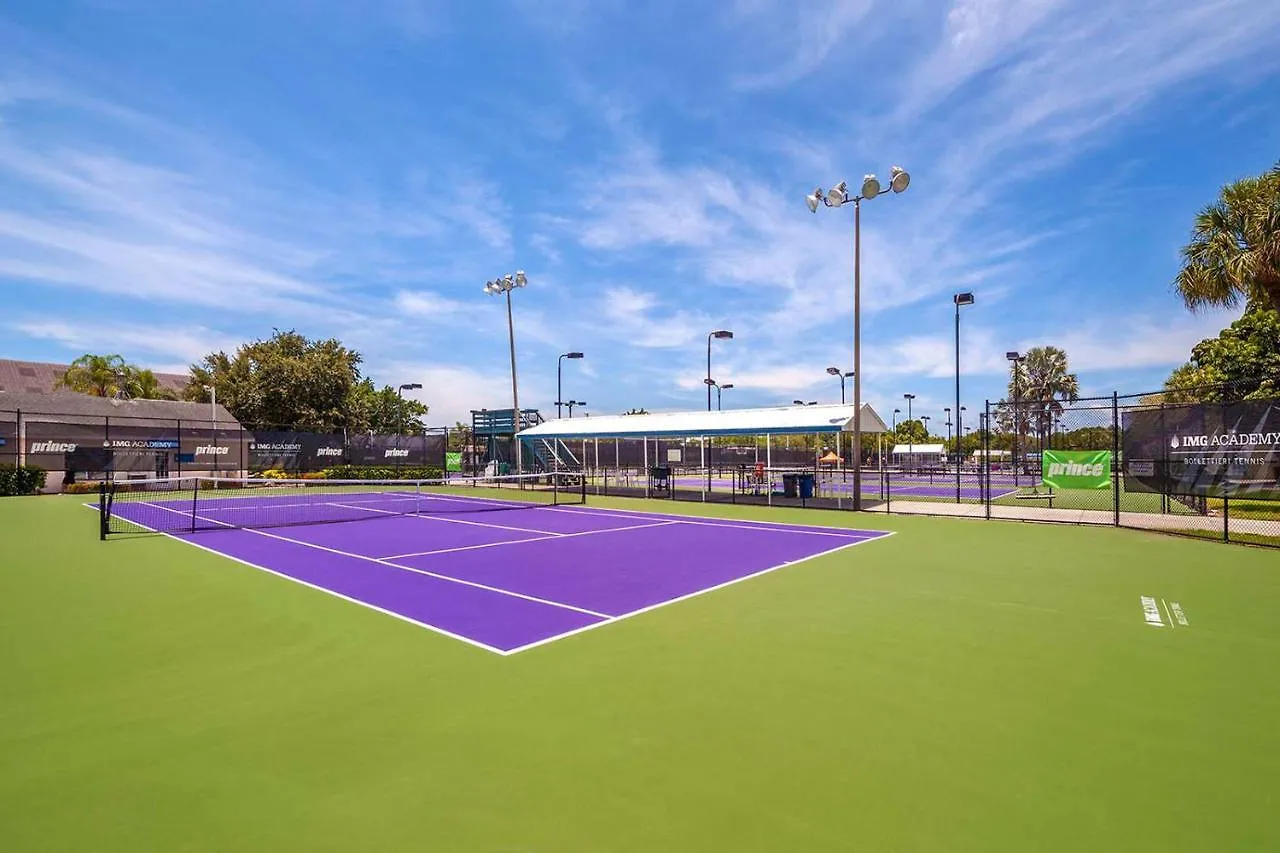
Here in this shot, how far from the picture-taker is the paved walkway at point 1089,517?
50.3 ft

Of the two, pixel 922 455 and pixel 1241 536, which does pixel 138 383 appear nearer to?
pixel 922 455

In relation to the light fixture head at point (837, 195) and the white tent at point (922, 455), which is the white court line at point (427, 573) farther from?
the white tent at point (922, 455)

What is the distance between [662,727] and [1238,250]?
22729 millimetres

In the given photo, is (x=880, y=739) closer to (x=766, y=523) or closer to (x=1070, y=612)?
(x=1070, y=612)

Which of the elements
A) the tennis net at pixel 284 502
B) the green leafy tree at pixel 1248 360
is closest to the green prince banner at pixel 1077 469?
the green leafy tree at pixel 1248 360

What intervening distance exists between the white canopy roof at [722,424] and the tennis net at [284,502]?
265 centimetres

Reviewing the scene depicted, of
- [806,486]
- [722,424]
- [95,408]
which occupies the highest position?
[95,408]

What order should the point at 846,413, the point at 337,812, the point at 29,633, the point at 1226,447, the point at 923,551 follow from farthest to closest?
the point at 846,413, the point at 1226,447, the point at 923,551, the point at 29,633, the point at 337,812

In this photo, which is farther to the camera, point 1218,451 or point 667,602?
point 1218,451

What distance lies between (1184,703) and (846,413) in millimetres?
17645

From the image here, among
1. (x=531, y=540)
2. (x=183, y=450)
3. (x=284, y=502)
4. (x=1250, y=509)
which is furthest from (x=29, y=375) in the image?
(x=1250, y=509)

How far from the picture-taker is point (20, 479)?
2689cm

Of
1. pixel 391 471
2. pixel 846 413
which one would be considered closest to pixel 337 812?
pixel 846 413

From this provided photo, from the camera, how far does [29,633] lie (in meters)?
6.81
